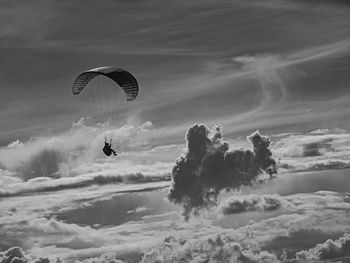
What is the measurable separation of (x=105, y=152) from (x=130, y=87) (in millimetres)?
8364

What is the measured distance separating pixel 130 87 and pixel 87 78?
660cm

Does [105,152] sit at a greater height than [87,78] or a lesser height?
lesser

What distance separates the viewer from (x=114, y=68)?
130375 mm

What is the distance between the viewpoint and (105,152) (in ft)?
419

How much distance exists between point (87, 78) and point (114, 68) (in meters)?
3.90

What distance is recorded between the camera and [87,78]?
131875 millimetres

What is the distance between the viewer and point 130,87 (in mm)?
128375

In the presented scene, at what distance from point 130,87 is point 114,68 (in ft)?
12.2

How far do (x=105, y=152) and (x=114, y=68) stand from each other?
34.7 ft

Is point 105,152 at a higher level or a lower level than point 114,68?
lower
